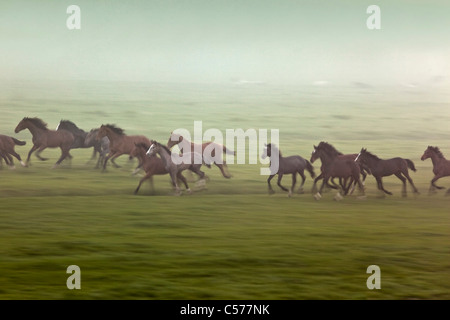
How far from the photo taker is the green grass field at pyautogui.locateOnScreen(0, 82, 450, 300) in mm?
8516

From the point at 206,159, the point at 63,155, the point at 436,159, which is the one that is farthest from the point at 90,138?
the point at 436,159

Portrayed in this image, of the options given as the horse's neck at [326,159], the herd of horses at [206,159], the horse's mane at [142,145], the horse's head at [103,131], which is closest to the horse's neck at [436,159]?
the herd of horses at [206,159]

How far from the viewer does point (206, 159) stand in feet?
48.2

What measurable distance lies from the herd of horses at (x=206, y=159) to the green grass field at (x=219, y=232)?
12.7 inches

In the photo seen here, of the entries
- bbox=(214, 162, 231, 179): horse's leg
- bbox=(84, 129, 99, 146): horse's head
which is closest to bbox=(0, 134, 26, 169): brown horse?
bbox=(84, 129, 99, 146): horse's head

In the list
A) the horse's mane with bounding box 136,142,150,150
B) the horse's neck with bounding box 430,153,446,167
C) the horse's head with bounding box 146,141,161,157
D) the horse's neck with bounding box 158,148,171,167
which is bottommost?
the horse's neck with bounding box 430,153,446,167

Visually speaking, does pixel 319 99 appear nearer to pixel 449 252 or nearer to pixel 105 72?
pixel 105 72

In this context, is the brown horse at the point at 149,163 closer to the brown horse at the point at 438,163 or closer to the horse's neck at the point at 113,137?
the horse's neck at the point at 113,137

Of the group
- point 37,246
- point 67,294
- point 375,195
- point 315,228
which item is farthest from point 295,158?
point 67,294

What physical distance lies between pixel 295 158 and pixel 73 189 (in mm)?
3795

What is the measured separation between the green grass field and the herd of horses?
32 centimetres

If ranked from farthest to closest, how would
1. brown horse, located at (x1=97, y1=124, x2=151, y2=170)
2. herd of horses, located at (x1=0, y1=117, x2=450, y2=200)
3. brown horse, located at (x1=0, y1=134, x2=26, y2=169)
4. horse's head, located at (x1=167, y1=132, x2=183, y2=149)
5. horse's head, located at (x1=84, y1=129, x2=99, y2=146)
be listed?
horse's head, located at (x1=84, y1=129, x2=99, y2=146)
brown horse, located at (x1=0, y1=134, x2=26, y2=169)
brown horse, located at (x1=97, y1=124, x2=151, y2=170)
horse's head, located at (x1=167, y1=132, x2=183, y2=149)
herd of horses, located at (x1=0, y1=117, x2=450, y2=200)

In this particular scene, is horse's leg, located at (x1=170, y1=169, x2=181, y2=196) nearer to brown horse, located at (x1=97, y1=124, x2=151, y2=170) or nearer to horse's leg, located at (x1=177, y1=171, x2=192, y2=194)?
horse's leg, located at (x1=177, y1=171, x2=192, y2=194)

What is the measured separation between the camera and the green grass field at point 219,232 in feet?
27.9
